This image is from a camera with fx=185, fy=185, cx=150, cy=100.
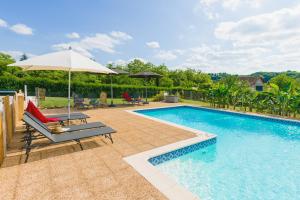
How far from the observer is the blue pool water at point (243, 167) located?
14.4ft

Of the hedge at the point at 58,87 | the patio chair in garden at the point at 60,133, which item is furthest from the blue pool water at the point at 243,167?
the hedge at the point at 58,87

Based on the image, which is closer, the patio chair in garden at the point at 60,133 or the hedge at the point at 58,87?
the patio chair in garden at the point at 60,133

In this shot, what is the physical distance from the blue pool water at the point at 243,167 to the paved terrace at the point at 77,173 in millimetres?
1169

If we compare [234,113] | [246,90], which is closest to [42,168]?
[234,113]

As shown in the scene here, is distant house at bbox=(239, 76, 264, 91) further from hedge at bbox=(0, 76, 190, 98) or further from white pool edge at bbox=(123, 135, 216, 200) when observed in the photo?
white pool edge at bbox=(123, 135, 216, 200)

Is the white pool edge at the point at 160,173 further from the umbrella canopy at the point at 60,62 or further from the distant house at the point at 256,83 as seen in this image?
the distant house at the point at 256,83

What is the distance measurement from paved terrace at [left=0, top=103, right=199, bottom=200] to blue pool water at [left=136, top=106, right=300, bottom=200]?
117cm

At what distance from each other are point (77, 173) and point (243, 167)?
4681 mm

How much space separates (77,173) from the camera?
3.81 metres

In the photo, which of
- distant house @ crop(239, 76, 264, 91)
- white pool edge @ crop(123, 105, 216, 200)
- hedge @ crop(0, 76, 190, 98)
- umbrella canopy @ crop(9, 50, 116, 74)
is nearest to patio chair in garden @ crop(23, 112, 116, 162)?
white pool edge @ crop(123, 105, 216, 200)

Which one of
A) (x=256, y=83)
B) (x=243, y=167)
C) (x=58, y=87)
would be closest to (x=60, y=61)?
(x=243, y=167)

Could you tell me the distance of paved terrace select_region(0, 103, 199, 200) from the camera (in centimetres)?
315

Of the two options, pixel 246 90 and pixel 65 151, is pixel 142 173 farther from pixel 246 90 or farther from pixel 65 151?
pixel 246 90

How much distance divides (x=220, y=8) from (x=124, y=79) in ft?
63.7
